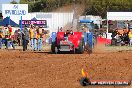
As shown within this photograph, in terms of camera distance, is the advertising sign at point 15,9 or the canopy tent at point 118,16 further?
the canopy tent at point 118,16

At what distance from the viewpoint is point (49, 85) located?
10633 mm

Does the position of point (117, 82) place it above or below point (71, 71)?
above

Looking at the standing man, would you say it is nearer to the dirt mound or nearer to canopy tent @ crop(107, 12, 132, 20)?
the dirt mound

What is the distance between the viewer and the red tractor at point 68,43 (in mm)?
23875

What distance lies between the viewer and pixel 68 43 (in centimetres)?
2386

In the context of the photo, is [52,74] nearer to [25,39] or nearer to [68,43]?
[68,43]

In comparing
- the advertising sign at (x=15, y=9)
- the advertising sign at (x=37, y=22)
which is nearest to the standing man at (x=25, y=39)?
the advertising sign at (x=15, y=9)

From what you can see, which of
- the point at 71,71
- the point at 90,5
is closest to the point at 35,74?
the point at 71,71

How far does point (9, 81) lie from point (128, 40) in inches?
1080

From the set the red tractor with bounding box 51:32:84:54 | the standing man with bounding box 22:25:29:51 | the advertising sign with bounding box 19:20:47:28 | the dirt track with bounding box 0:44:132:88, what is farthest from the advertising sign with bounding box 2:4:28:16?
the dirt track with bounding box 0:44:132:88

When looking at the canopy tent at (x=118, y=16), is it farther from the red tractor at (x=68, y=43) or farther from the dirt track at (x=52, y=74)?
the dirt track at (x=52, y=74)

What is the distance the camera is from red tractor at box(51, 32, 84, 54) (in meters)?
23.9

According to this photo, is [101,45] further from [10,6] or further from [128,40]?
[10,6]

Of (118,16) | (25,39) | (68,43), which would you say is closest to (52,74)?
(68,43)
